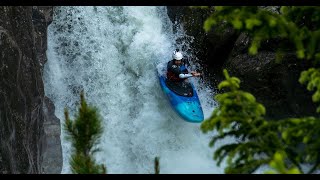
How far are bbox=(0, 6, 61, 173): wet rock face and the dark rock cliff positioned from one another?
16.6 ft

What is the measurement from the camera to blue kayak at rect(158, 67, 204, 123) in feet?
38.6

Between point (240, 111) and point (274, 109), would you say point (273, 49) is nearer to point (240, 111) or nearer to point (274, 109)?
point (274, 109)

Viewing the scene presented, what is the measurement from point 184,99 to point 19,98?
15.3ft

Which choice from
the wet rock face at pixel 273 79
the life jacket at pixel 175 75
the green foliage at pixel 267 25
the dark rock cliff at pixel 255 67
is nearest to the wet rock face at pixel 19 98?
the life jacket at pixel 175 75

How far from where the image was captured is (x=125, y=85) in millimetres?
13289

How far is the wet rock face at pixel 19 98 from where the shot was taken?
8.36 metres

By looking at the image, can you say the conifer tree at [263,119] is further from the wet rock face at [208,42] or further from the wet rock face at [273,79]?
the wet rock face at [208,42]

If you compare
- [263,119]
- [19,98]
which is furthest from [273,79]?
[263,119]

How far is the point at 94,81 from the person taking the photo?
43.7 ft

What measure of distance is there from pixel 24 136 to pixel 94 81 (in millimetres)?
4247

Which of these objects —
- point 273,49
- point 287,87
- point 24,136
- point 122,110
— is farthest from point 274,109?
point 24,136

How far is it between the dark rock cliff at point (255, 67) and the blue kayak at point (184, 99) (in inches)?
54.0

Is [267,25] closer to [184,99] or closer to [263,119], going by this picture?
[263,119]

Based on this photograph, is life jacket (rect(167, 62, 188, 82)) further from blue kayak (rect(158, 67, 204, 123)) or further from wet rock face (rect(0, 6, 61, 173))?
wet rock face (rect(0, 6, 61, 173))
